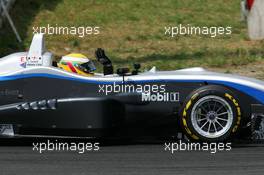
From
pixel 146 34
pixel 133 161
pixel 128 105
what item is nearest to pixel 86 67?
pixel 128 105

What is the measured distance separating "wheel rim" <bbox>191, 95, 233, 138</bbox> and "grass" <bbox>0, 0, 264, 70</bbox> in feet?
20.6

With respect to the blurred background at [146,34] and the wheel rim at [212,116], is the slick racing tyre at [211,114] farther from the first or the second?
the blurred background at [146,34]

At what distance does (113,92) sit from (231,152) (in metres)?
1.40

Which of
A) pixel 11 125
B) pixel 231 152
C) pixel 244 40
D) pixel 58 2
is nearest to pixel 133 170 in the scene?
pixel 231 152

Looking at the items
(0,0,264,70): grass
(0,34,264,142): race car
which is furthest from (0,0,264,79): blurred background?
(0,34,264,142): race car

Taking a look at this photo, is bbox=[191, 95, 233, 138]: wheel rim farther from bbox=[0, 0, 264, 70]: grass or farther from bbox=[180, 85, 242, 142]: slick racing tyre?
bbox=[0, 0, 264, 70]: grass

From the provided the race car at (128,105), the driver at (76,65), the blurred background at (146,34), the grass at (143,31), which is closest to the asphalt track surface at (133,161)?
the race car at (128,105)

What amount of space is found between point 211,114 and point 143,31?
10831mm

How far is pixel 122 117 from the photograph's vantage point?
9.59 meters

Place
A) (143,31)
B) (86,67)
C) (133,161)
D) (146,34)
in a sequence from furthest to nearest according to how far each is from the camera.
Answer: (143,31) → (146,34) → (86,67) → (133,161)

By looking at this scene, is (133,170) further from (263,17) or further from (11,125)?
(263,17)

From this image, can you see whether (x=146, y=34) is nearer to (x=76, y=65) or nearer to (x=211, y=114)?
(x=76, y=65)

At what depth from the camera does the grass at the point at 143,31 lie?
1703cm

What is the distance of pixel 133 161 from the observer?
8648 millimetres
